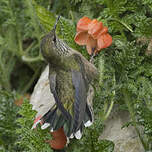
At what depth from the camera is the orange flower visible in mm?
3578

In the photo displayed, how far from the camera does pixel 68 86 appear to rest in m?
3.42

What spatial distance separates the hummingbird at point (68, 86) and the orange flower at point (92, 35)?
12 centimetres

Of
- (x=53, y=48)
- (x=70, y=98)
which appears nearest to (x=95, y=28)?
(x=53, y=48)

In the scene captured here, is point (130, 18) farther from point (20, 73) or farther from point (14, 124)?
point (20, 73)

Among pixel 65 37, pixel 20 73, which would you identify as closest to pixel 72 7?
pixel 65 37

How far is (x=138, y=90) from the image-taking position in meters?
3.43

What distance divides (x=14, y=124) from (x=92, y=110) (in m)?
0.93

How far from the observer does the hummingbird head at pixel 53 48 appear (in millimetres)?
3420

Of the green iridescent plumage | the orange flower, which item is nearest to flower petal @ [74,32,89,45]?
the orange flower

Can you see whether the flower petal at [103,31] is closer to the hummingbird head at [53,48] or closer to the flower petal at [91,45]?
the flower petal at [91,45]

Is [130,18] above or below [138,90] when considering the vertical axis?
above

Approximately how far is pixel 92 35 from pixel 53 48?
15.4 inches

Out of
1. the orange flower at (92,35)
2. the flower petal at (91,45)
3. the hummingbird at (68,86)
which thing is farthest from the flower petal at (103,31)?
the hummingbird at (68,86)

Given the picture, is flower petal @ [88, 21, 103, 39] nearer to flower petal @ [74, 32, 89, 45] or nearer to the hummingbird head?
flower petal @ [74, 32, 89, 45]
